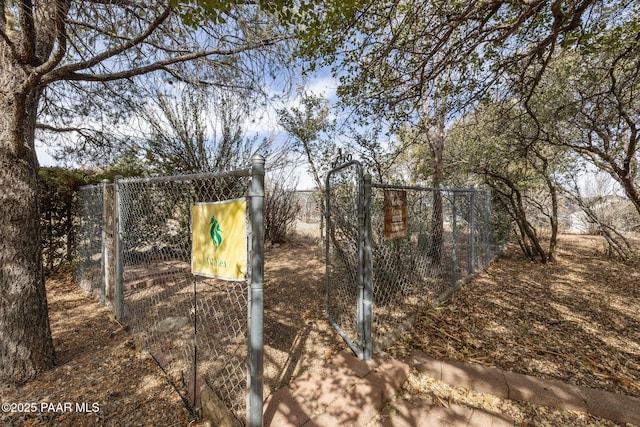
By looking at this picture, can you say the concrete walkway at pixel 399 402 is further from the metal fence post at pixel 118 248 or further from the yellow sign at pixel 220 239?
the metal fence post at pixel 118 248

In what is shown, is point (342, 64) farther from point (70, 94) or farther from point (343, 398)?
point (70, 94)

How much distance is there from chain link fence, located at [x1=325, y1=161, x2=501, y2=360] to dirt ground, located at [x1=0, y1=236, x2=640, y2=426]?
0.21 meters

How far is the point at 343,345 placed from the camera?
258 cm

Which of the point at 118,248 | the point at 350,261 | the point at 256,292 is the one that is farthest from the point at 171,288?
the point at 256,292

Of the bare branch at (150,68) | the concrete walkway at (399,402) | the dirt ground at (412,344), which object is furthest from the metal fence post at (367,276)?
the bare branch at (150,68)

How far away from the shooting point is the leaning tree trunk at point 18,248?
2.10 metres

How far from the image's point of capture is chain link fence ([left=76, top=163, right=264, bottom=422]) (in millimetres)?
1914

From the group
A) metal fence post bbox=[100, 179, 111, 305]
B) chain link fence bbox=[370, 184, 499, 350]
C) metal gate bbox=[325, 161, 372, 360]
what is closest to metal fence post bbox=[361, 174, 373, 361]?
metal gate bbox=[325, 161, 372, 360]

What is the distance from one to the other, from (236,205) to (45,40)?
261cm

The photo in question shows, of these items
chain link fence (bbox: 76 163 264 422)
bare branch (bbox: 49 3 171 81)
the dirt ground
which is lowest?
the dirt ground

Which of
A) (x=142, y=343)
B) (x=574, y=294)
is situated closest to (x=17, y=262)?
(x=142, y=343)

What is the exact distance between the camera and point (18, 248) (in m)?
2.19

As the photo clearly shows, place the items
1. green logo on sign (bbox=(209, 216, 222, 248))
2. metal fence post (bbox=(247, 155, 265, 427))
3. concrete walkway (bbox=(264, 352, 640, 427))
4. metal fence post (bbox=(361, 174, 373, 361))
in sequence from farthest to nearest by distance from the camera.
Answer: metal fence post (bbox=(361, 174, 373, 361)), concrete walkway (bbox=(264, 352, 640, 427)), green logo on sign (bbox=(209, 216, 222, 248)), metal fence post (bbox=(247, 155, 265, 427))

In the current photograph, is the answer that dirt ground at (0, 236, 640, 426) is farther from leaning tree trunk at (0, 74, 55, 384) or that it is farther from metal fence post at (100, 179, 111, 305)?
metal fence post at (100, 179, 111, 305)
